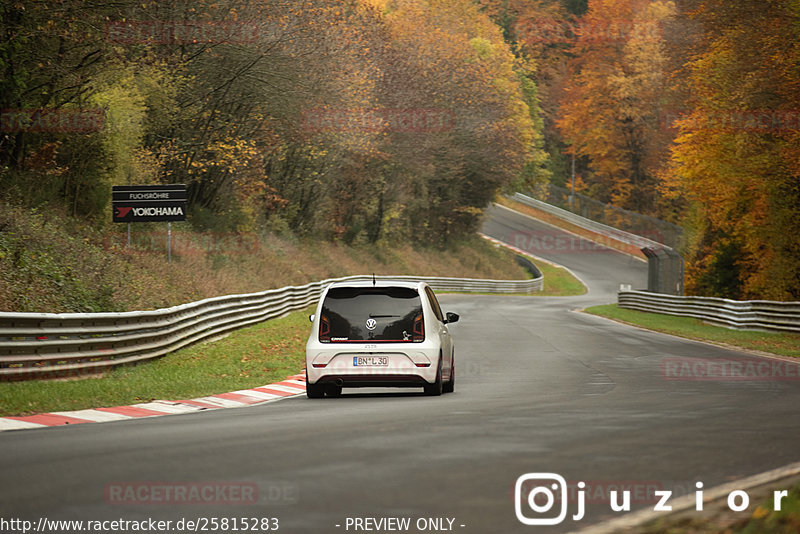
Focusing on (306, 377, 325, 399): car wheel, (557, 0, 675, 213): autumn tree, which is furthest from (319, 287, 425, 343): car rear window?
(557, 0, 675, 213): autumn tree

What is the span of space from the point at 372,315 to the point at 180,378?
3.96 metres

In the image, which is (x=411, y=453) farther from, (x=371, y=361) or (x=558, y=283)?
(x=558, y=283)

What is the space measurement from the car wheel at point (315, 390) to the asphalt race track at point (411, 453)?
0.23 m

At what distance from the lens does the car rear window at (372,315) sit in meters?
14.3

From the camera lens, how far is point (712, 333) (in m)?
31.6

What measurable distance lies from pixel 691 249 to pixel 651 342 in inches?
1116

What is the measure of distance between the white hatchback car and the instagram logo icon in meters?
6.97

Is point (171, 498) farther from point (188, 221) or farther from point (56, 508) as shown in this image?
point (188, 221)

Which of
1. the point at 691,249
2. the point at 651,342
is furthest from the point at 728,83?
the point at 691,249

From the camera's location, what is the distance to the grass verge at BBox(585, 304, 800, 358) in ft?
85.6

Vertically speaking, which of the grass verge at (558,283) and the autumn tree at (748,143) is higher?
the autumn tree at (748,143)

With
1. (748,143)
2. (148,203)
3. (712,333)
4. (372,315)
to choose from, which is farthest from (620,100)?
(372,315)

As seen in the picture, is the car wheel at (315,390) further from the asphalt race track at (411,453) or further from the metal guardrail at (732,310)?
the metal guardrail at (732,310)

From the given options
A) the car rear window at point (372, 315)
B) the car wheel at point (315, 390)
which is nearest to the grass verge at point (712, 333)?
the car rear window at point (372, 315)
